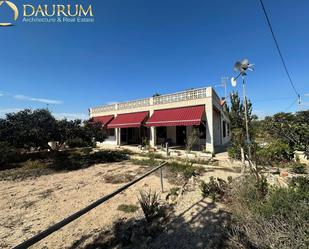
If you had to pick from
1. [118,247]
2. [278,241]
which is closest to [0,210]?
[118,247]

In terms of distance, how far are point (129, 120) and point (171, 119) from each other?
19.2 ft

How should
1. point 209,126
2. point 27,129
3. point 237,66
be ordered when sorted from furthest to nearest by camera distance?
point 209,126 < point 27,129 < point 237,66

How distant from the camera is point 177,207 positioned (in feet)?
17.0

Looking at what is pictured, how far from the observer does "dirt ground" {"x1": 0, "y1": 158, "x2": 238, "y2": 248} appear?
414 centimetres

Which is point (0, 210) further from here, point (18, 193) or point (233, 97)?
point (233, 97)

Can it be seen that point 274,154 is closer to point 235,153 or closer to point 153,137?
point 235,153

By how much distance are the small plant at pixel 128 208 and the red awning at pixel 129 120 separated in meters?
12.7

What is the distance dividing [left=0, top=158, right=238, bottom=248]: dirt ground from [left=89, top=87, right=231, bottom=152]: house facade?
662 centimetres

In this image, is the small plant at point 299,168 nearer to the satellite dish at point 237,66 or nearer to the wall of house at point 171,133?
the satellite dish at point 237,66

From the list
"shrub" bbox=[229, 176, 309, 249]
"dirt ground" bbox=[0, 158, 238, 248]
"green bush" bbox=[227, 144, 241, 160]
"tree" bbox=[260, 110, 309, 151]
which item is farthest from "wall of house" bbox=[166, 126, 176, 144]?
"tree" bbox=[260, 110, 309, 151]

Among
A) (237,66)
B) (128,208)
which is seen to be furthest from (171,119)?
(128,208)

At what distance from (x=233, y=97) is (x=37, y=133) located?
2168cm

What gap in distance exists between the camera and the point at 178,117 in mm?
15500

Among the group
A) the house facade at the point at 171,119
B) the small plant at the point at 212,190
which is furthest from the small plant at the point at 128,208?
the house facade at the point at 171,119
